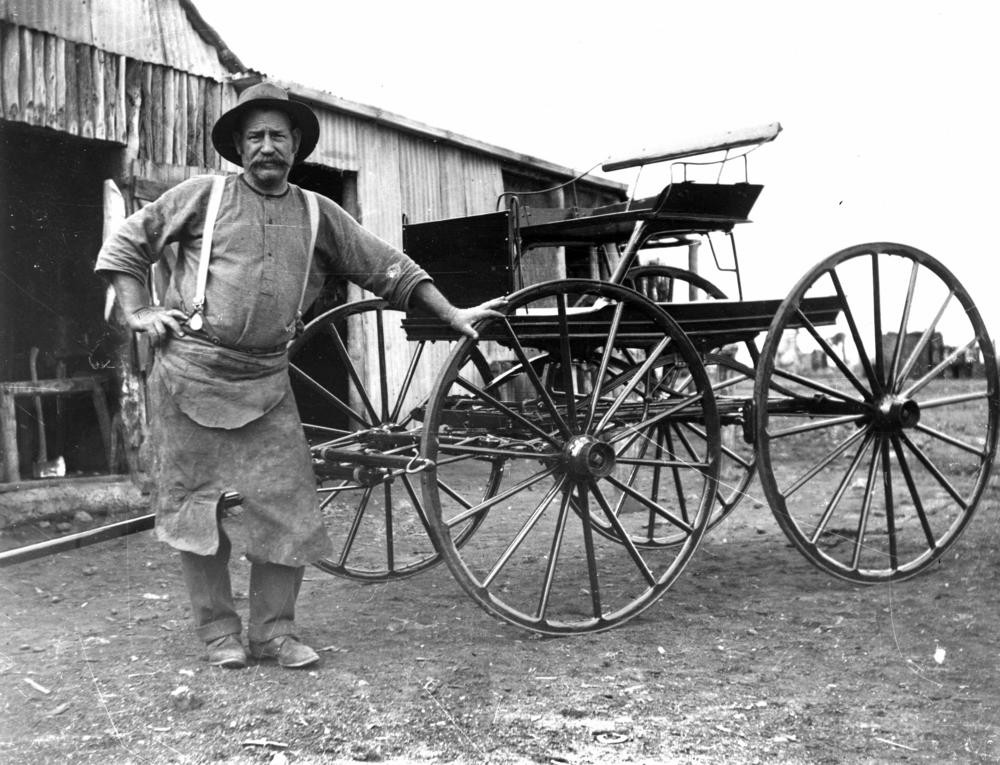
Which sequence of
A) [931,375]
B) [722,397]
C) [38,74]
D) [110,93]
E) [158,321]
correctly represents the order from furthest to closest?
[110,93]
[38,74]
[722,397]
[931,375]
[158,321]

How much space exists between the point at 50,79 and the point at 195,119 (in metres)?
0.90

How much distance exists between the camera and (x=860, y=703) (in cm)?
287

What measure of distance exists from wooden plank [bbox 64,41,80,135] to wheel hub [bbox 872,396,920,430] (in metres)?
4.50

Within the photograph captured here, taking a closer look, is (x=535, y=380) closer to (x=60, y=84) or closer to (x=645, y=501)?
(x=645, y=501)

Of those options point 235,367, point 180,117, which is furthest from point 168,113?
point 235,367

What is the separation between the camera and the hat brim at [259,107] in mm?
3033

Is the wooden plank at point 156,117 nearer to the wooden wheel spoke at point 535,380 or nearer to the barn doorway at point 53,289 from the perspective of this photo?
the barn doorway at point 53,289

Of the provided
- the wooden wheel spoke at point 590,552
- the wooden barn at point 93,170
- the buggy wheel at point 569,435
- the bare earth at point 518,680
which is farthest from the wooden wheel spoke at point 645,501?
the wooden barn at point 93,170

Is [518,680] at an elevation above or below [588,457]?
below

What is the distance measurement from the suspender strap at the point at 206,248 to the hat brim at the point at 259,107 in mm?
208

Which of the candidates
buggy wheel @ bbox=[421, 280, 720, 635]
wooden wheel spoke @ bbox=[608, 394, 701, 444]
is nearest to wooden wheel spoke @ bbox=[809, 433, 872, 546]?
buggy wheel @ bbox=[421, 280, 720, 635]

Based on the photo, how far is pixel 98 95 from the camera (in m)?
5.56

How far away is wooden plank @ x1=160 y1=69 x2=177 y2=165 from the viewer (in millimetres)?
5871

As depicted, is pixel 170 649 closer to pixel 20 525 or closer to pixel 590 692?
pixel 590 692
